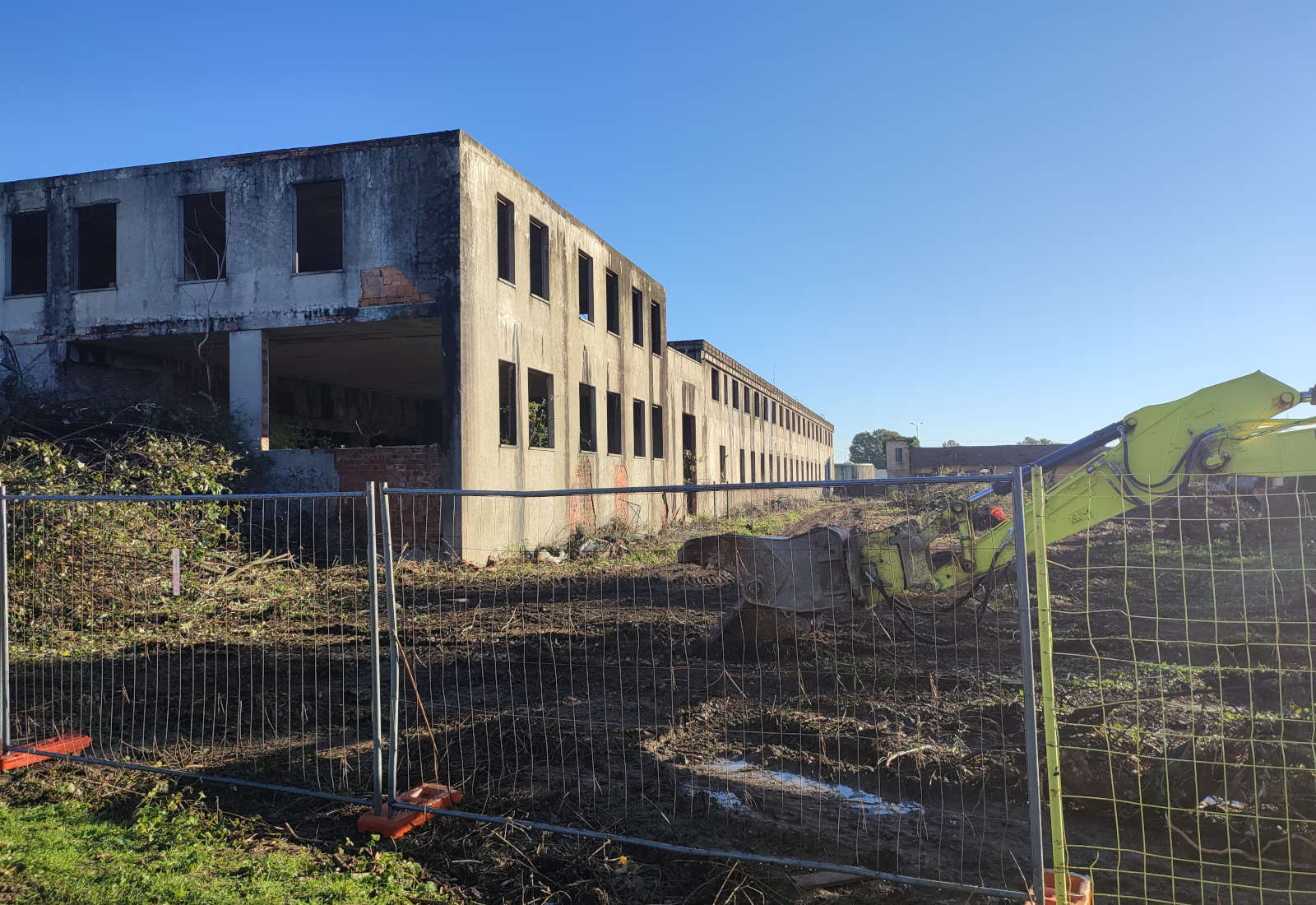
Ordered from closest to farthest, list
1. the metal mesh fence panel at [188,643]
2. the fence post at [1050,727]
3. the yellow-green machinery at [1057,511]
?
the fence post at [1050,727] < the metal mesh fence panel at [188,643] < the yellow-green machinery at [1057,511]

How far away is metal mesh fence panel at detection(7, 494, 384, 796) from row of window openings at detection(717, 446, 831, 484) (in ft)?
64.9

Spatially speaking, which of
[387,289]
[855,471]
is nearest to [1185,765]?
[387,289]

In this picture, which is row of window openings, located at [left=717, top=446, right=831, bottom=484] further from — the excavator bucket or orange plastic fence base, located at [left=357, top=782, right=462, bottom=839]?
orange plastic fence base, located at [left=357, top=782, right=462, bottom=839]

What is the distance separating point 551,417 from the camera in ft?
59.2

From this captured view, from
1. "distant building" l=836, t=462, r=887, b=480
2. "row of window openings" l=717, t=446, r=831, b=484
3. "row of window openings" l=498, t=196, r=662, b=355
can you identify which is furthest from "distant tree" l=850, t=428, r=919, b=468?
"row of window openings" l=498, t=196, r=662, b=355

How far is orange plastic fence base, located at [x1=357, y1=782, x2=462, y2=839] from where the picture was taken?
4395mm

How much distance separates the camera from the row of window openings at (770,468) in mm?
35312

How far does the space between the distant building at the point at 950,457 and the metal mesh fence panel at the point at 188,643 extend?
195ft

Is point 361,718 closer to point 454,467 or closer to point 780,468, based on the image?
point 454,467

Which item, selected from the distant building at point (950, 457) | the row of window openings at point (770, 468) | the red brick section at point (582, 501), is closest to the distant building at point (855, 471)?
the distant building at point (950, 457)

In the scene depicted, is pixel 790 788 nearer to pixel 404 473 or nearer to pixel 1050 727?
pixel 1050 727

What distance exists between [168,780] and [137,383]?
1427 centimetres

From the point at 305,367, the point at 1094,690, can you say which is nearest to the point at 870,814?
the point at 1094,690

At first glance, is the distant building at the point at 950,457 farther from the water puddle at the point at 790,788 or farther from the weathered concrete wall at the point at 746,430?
the water puddle at the point at 790,788
